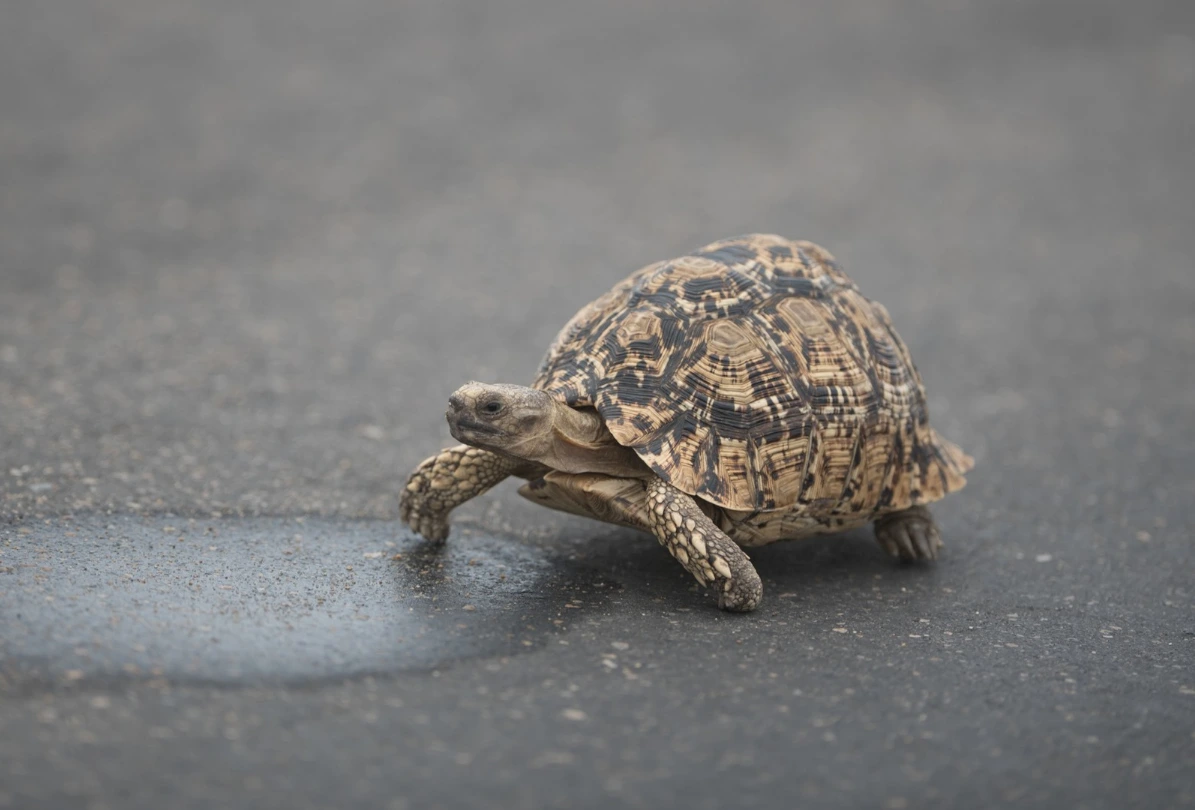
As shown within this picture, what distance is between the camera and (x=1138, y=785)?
10.9 ft

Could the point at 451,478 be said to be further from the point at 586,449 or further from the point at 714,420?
the point at 714,420

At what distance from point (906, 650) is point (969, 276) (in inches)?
244

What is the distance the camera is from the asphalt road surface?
3.33m

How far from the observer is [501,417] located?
13.8 ft

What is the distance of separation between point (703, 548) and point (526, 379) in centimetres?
320

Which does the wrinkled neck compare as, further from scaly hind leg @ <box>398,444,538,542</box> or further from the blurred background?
the blurred background

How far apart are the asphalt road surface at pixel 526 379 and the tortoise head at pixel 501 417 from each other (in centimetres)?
58

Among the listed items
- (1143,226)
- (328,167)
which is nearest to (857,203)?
(1143,226)

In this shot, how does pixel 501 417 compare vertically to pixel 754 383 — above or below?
below

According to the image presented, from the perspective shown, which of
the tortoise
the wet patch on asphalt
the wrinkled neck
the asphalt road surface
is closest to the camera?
the asphalt road surface

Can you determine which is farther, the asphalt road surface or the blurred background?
the blurred background

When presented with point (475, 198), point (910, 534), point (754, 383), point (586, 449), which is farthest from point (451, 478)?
point (475, 198)

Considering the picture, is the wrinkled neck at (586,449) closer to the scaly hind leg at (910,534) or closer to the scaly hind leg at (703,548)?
the scaly hind leg at (703,548)

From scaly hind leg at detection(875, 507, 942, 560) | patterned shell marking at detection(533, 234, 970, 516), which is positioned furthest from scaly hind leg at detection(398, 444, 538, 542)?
scaly hind leg at detection(875, 507, 942, 560)
